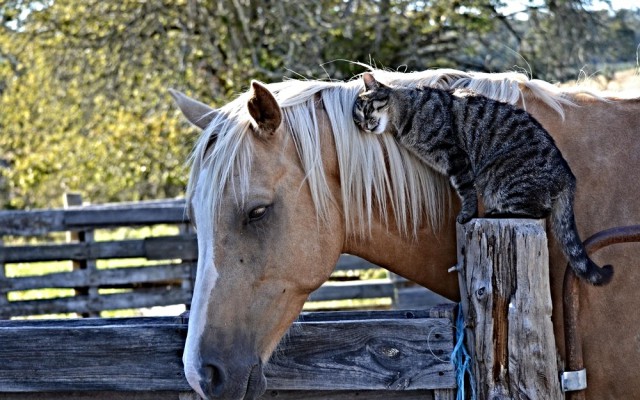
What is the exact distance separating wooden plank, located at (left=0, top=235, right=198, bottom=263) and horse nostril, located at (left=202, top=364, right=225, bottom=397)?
6.62m

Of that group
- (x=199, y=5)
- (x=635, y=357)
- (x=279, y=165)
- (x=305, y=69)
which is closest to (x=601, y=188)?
(x=635, y=357)

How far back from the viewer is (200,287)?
2.53 metres

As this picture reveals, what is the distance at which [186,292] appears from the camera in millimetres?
8992

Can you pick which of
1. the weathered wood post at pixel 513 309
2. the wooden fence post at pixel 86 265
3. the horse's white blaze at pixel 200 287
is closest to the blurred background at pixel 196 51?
the wooden fence post at pixel 86 265

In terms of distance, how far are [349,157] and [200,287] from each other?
2.25ft

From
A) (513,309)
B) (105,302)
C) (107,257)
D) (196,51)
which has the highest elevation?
(196,51)

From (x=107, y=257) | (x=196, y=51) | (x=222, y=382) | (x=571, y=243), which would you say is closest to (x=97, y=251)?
(x=107, y=257)

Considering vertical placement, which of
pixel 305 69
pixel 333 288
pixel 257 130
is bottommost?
pixel 333 288

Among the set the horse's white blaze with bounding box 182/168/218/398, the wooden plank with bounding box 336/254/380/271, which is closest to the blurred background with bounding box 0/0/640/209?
the wooden plank with bounding box 336/254/380/271

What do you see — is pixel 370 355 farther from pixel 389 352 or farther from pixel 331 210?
pixel 331 210

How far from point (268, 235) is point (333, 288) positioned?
653 cm

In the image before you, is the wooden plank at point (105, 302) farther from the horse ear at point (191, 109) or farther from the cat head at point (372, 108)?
the cat head at point (372, 108)

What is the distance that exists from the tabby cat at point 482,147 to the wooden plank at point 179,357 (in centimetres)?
46

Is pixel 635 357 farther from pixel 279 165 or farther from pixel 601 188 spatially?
pixel 279 165
